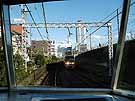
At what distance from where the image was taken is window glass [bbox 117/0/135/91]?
20.1ft

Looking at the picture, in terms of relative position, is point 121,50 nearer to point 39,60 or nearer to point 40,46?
point 40,46

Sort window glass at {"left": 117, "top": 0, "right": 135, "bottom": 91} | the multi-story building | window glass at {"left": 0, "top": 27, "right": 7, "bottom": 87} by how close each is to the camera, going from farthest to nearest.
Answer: the multi-story building → window glass at {"left": 0, "top": 27, "right": 7, "bottom": 87} → window glass at {"left": 117, "top": 0, "right": 135, "bottom": 91}

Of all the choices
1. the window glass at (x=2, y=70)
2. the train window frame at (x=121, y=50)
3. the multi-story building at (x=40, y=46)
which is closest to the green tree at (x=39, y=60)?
the multi-story building at (x=40, y=46)

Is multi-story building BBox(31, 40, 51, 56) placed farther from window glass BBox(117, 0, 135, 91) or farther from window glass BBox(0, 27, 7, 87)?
window glass BBox(117, 0, 135, 91)

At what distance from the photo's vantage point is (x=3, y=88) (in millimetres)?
6723

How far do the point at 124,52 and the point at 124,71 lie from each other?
1.04 feet

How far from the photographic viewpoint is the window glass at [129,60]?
6141 mm

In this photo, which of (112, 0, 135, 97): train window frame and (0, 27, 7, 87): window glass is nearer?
(112, 0, 135, 97): train window frame

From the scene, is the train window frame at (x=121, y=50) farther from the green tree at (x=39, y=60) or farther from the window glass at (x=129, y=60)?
the green tree at (x=39, y=60)

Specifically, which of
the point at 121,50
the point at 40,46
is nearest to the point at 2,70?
the point at 121,50

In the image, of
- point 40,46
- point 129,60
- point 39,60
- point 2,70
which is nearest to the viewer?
point 129,60

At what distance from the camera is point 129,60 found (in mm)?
6449

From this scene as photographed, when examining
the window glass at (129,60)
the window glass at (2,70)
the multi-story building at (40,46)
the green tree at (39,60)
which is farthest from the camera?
the green tree at (39,60)

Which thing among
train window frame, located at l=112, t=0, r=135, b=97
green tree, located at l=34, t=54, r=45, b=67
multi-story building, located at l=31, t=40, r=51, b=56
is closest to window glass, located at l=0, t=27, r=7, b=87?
train window frame, located at l=112, t=0, r=135, b=97
